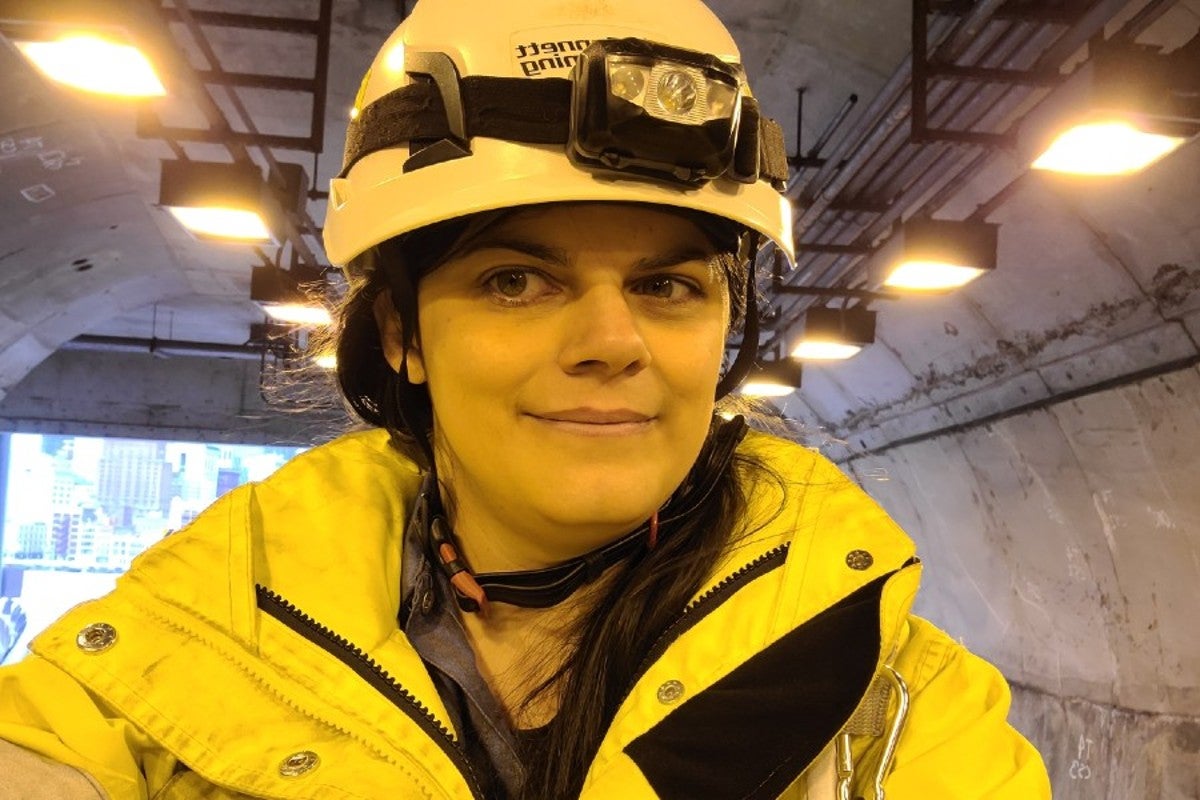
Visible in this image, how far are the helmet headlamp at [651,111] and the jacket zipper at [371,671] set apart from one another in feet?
2.92

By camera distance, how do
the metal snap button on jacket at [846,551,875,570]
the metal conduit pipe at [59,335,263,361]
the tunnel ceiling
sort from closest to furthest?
the metal snap button on jacket at [846,551,875,570] → the tunnel ceiling → the metal conduit pipe at [59,335,263,361]

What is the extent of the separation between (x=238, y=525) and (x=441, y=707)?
0.49 meters

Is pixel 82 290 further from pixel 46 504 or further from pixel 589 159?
pixel 589 159

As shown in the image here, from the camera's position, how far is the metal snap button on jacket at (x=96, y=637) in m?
1.48

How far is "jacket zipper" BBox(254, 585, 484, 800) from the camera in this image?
149cm

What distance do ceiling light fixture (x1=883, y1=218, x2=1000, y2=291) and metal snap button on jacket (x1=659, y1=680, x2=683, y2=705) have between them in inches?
206

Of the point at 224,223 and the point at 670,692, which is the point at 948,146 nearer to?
the point at 224,223

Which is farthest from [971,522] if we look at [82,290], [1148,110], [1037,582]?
[82,290]

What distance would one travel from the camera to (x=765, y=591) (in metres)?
1.49

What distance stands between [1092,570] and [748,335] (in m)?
7.68

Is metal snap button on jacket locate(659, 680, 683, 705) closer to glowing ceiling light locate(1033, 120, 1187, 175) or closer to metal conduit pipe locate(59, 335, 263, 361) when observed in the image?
glowing ceiling light locate(1033, 120, 1187, 175)

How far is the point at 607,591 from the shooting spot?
1811mm

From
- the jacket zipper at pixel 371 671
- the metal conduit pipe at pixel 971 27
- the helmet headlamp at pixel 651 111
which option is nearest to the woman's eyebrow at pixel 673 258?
the helmet headlamp at pixel 651 111

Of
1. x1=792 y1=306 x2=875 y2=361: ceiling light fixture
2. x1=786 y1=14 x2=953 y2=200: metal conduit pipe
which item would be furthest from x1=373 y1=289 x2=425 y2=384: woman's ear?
x1=792 y1=306 x2=875 y2=361: ceiling light fixture
